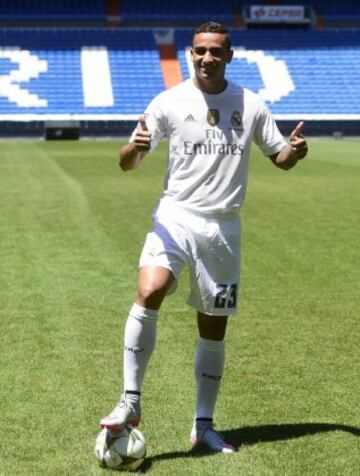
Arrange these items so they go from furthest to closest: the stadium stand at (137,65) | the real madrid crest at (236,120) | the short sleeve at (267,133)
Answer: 1. the stadium stand at (137,65)
2. the short sleeve at (267,133)
3. the real madrid crest at (236,120)

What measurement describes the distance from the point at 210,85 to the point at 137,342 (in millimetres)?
1435

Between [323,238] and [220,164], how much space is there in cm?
888

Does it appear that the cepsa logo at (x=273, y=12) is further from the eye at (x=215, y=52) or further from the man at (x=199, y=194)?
the eye at (x=215, y=52)

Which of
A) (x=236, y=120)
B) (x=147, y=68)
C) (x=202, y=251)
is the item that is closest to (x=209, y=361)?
(x=202, y=251)

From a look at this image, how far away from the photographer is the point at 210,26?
5.12 metres

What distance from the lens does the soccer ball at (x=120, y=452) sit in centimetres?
482

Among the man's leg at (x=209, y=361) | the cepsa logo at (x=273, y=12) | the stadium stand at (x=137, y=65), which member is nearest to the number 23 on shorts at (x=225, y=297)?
the man's leg at (x=209, y=361)

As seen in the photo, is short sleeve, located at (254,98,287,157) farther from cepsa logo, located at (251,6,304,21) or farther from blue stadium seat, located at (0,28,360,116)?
cepsa logo, located at (251,6,304,21)

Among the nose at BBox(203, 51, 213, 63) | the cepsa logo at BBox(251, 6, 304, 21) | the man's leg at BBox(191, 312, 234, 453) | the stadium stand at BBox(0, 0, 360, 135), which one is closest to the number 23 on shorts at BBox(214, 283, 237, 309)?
the man's leg at BBox(191, 312, 234, 453)

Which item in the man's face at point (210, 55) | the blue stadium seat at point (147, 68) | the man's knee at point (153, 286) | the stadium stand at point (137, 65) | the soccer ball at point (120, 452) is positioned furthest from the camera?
the blue stadium seat at point (147, 68)

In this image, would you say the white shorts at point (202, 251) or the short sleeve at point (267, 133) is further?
the short sleeve at point (267, 133)

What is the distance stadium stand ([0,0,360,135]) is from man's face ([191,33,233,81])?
41.5 meters

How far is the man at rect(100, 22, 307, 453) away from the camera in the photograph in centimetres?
501

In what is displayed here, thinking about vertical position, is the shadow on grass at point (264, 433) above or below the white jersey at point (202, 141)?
below
